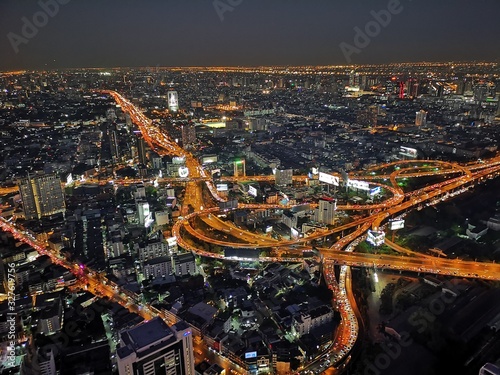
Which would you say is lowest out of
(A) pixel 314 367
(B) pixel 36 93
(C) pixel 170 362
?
(A) pixel 314 367

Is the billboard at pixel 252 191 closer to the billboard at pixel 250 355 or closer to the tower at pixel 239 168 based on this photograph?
the tower at pixel 239 168

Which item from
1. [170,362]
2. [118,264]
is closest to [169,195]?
[118,264]

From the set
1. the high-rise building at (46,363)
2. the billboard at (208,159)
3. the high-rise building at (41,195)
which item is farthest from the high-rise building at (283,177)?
the high-rise building at (46,363)

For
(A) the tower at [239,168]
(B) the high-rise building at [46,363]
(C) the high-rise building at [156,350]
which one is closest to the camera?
(C) the high-rise building at [156,350]

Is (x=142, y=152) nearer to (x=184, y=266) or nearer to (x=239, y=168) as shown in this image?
(x=239, y=168)

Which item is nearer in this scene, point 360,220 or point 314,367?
point 314,367

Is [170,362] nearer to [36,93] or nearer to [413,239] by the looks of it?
[413,239]

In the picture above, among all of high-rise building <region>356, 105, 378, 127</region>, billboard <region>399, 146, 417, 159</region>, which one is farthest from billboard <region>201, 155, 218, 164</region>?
high-rise building <region>356, 105, 378, 127</region>
